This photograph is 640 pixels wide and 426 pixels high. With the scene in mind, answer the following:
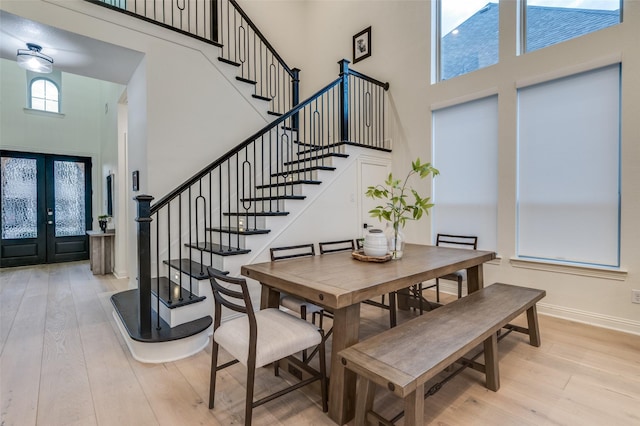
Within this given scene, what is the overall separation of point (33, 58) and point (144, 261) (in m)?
2.50

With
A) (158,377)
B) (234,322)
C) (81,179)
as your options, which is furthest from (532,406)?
(81,179)

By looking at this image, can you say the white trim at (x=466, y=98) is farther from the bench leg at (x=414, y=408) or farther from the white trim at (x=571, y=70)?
the bench leg at (x=414, y=408)

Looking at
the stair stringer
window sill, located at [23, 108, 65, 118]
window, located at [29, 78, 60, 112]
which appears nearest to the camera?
the stair stringer

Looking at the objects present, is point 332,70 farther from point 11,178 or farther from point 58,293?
point 11,178

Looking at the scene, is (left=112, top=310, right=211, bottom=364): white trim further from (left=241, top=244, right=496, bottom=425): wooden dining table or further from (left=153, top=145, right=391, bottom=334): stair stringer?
(left=241, top=244, right=496, bottom=425): wooden dining table

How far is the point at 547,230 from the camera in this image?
3.19m

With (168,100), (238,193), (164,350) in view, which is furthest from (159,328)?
(168,100)

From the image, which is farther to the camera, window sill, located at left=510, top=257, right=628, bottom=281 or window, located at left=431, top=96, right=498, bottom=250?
window, located at left=431, top=96, right=498, bottom=250

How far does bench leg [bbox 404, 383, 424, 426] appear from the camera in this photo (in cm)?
129

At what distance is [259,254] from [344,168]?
159 centimetres

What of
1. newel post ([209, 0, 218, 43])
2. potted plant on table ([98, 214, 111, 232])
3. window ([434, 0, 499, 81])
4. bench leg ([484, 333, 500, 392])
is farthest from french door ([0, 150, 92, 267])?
bench leg ([484, 333, 500, 392])

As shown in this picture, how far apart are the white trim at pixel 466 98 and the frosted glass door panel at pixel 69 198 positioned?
24.2ft

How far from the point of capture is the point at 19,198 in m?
5.96

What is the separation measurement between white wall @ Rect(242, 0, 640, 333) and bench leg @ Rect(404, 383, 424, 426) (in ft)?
8.82
